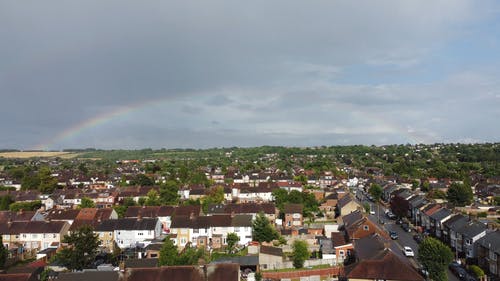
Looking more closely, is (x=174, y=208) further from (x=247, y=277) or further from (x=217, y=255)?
(x=247, y=277)

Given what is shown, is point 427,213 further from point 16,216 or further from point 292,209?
point 16,216

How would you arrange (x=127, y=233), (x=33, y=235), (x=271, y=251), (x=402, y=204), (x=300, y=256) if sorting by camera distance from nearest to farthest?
(x=300, y=256) < (x=271, y=251) < (x=127, y=233) < (x=33, y=235) < (x=402, y=204)

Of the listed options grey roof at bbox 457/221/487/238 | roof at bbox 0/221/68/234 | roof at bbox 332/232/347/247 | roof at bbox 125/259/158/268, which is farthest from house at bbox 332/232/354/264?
roof at bbox 0/221/68/234

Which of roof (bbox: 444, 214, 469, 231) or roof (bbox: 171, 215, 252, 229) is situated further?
roof (bbox: 171, 215, 252, 229)

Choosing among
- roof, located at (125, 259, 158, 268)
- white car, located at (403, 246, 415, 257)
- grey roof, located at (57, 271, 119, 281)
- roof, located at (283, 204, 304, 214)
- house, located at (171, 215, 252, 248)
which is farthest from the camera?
roof, located at (283, 204, 304, 214)

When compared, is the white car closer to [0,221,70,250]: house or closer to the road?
the road

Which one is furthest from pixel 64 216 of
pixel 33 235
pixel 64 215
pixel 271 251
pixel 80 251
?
pixel 271 251

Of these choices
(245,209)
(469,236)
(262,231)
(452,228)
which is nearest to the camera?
(469,236)

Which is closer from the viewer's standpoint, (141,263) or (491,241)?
(141,263)
